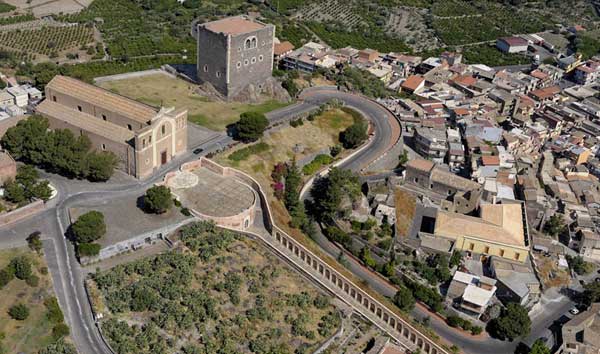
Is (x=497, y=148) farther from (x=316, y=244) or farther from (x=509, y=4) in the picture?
(x=509, y=4)

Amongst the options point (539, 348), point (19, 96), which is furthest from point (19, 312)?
point (539, 348)

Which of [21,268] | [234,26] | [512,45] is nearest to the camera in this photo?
[21,268]

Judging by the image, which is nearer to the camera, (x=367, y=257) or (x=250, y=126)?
(x=367, y=257)

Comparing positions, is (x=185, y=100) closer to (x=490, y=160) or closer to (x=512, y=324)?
(x=490, y=160)

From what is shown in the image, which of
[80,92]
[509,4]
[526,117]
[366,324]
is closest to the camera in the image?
[366,324]

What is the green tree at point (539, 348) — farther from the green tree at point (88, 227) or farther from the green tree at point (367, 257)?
the green tree at point (88, 227)

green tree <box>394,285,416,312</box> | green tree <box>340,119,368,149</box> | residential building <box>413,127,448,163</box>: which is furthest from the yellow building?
residential building <box>413,127,448,163</box>

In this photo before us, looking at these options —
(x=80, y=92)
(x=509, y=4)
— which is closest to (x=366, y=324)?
(x=80, y=92)
